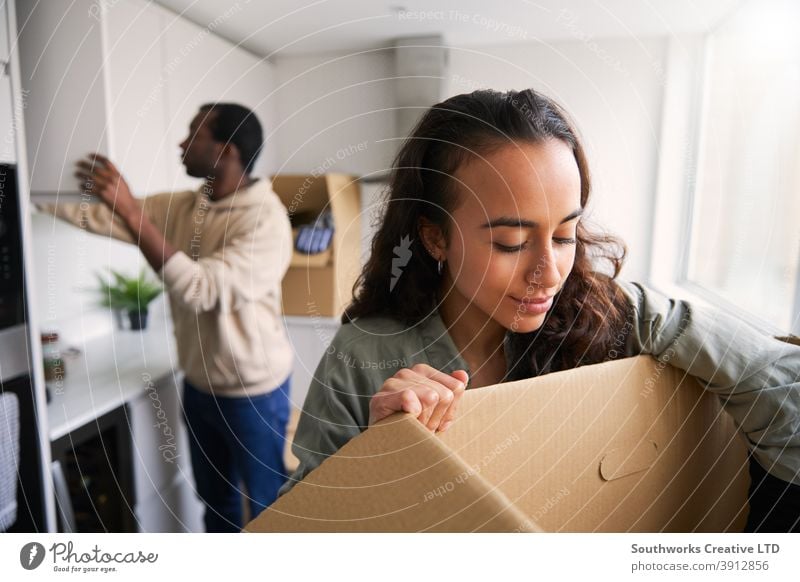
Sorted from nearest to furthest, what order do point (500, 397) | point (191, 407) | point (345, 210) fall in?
point (500, 397) → point (345, 210) → point (191, 407)

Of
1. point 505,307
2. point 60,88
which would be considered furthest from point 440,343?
point 60,88

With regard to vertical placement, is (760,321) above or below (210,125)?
below

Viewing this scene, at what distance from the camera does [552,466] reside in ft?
1.16

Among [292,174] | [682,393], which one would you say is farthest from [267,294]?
[682,393]

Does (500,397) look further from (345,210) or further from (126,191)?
(126,191)

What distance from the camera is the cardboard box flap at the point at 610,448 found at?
322 mm

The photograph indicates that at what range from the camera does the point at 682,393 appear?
38 cm

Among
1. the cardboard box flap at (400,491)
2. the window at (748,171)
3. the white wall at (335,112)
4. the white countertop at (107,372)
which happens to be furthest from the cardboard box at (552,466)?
the white countertop at (107,372)

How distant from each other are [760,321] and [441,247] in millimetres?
268

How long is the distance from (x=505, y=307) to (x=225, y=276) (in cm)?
25

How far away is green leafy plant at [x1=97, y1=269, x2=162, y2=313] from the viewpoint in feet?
1.82

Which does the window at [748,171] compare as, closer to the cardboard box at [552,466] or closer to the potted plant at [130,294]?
the cardboard box at [552,466]

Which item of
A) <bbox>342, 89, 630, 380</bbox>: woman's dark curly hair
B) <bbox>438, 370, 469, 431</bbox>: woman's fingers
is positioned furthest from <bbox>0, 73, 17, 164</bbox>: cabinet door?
<bbox>438, 370, 469, 431</bbox>: woman's fingers

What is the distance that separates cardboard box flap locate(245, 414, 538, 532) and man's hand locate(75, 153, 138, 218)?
0.30 metres
